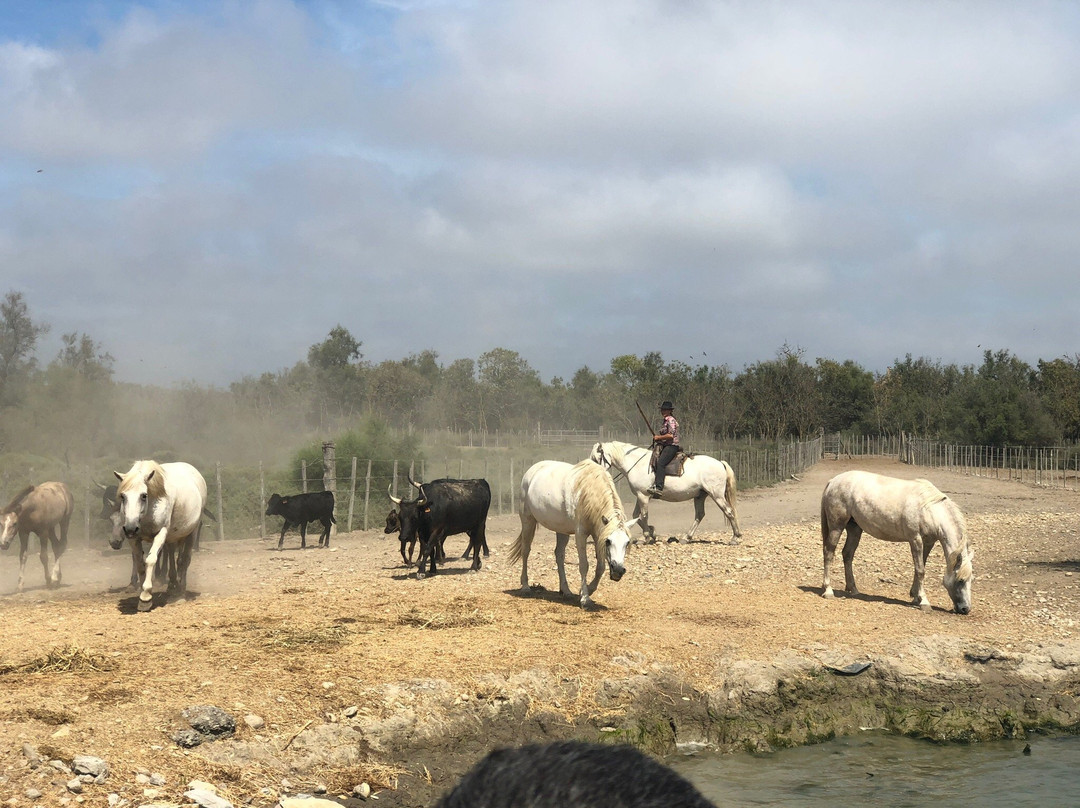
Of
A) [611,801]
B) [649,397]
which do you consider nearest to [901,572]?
[611,801]

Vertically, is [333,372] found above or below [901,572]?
above

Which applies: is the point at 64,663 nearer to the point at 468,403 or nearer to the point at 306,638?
the point at 306,638

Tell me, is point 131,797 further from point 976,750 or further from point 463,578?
point 463,578

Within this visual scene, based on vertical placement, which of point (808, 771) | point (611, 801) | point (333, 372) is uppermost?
point (333, 372)

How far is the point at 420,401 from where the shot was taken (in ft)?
→ 229

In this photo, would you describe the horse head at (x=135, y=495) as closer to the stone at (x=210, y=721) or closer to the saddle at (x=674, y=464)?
the stone at (x=210, y=721)

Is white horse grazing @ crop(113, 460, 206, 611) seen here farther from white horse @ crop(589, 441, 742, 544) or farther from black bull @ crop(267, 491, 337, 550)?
white horse @ crop(589, 441, 742, 544)

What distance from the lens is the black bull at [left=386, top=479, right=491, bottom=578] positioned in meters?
13.3

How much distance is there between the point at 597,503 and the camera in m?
10.4

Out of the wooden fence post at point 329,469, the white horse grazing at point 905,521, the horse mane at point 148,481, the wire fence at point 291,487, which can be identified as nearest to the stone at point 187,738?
the horse mane at point 148,481

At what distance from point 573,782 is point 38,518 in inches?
515

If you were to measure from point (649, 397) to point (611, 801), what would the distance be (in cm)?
5497

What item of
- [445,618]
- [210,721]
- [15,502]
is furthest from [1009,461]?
[210,721]

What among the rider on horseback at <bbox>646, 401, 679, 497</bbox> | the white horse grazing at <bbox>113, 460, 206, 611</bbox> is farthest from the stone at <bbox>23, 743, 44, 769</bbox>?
the rider on horseback at <bbox>646, 401, 679, 497</bbox>
